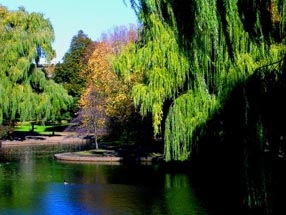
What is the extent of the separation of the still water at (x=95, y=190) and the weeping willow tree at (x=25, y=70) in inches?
352

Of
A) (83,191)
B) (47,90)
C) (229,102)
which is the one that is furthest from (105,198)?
(47,90)

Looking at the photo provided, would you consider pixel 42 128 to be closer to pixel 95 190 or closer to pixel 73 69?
pixel 73 69

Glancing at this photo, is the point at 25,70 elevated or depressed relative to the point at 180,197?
elevated

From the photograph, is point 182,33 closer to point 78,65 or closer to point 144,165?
point 144,165

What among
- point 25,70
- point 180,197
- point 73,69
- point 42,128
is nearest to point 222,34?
point 180,197

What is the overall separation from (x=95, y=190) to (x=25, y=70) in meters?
17.5

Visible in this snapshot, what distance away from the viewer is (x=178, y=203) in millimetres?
15062

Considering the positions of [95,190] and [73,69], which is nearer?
[95,190]

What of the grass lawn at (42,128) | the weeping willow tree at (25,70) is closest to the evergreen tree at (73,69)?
the grass lawn at (42,128)

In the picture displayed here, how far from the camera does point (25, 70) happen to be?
33625mm

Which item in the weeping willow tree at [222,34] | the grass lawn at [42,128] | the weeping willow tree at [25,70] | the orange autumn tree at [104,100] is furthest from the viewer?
the grass lawn at [42,128]

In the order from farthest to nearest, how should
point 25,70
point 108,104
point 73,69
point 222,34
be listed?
point 73,69
point 25,70
point 108,104
point 222,34

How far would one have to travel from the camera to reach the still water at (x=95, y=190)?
14.4 metres

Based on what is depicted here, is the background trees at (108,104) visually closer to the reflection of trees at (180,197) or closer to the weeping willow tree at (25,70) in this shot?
the weeping willow tree at (25,70)
